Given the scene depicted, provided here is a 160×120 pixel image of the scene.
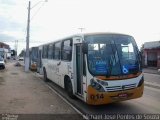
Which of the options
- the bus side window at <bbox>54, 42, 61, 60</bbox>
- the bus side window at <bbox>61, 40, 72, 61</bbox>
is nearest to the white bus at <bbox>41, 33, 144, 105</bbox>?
the bus side window at <bbox>61, 40, 72, 61</bbox>

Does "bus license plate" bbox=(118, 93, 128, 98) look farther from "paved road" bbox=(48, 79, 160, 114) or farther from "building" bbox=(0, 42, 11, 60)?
"building" bbox=(0, 42, 11, 60)

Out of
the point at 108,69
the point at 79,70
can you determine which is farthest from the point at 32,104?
the point at 108,69

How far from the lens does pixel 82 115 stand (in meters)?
9.86

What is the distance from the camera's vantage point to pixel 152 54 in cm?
5591

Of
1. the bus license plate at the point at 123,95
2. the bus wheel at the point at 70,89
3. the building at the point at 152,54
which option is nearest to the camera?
the bus license plate at the point at 123,95

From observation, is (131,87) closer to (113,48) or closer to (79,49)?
(113,48)

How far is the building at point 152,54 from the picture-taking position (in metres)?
53.2

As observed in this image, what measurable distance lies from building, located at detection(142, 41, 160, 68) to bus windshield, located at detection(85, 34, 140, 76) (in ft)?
140

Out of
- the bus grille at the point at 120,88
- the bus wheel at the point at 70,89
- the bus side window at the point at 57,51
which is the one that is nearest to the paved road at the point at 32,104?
the bus wheel at the point at 70,89

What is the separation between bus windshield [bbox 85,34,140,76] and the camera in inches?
410

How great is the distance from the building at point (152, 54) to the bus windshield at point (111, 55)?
140ft

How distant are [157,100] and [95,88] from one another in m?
3.99

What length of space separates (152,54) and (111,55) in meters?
47.0

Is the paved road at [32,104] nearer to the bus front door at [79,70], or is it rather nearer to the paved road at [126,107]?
the paved road at [126,107]
